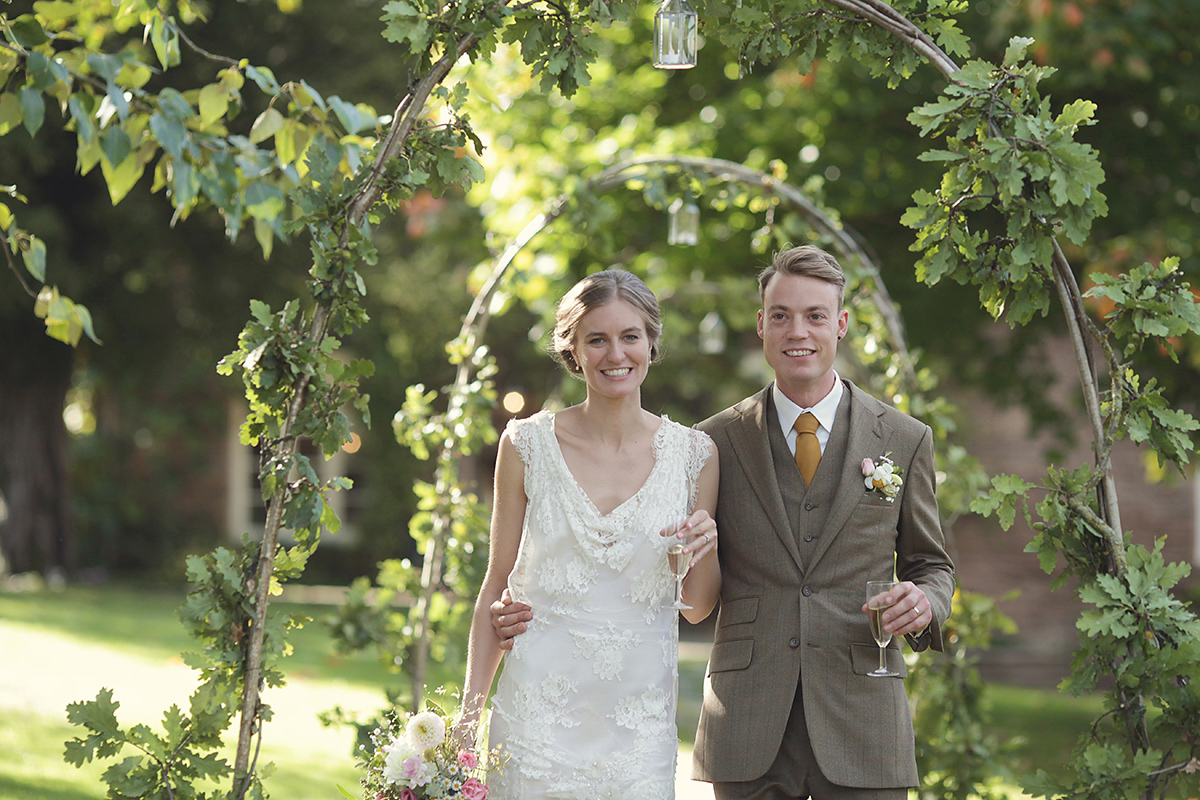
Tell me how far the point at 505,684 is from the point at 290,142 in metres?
1.43

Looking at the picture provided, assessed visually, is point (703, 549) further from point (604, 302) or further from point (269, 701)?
point (269, 701)

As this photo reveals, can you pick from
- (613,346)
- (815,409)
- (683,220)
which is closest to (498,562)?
(613,346)

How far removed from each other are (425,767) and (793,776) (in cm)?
86

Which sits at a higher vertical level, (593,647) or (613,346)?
(613,346)

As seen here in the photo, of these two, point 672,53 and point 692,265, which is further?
point 692,265

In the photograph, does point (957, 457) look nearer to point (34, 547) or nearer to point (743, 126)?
point (743, 126)

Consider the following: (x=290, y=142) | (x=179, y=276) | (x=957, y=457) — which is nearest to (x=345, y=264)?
(x=290, y=142)

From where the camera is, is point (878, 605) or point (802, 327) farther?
point (802, 327)

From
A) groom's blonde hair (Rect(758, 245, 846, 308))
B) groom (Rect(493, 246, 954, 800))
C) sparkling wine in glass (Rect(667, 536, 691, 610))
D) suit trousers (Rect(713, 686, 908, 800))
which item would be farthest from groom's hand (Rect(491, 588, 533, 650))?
groom's blonde hair (Rect(758, 245, 846, 308))

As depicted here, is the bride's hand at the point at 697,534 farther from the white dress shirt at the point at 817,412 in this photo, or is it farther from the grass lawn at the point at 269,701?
the grass lawn at the point at 269,701

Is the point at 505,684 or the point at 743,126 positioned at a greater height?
the point at 743,126

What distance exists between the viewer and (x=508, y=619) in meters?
2.90

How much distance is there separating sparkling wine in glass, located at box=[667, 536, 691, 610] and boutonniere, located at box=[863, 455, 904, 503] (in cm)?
48

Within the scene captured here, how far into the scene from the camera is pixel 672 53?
324 cm
